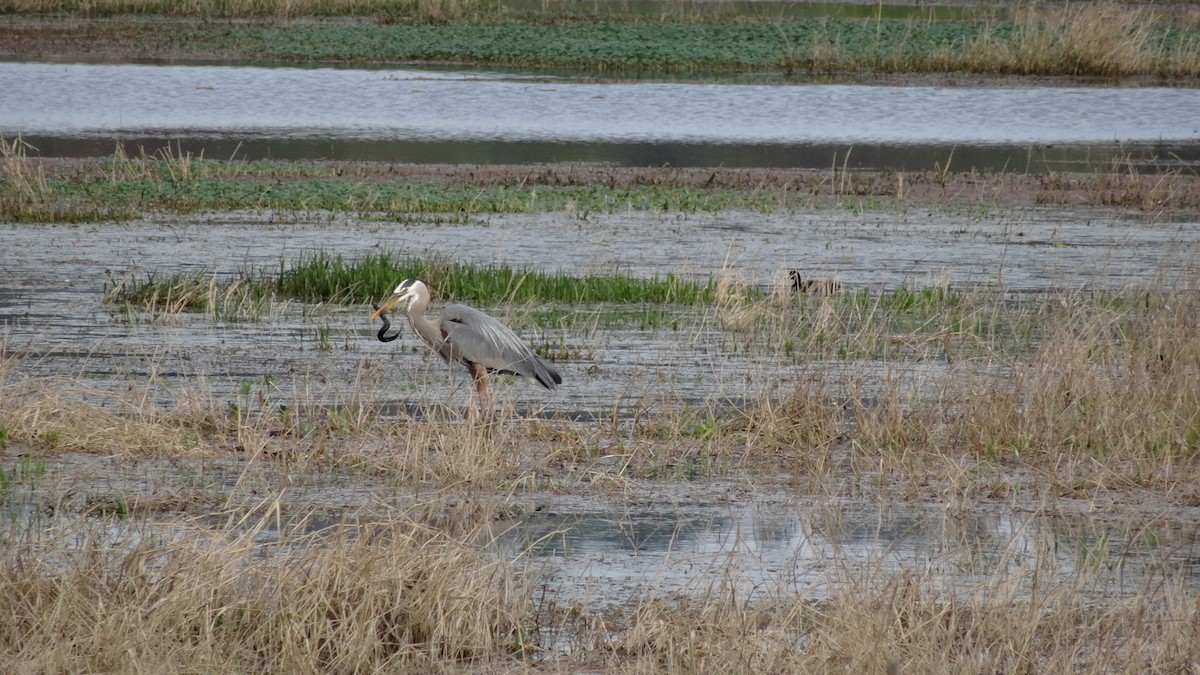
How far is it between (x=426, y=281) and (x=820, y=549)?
628cm

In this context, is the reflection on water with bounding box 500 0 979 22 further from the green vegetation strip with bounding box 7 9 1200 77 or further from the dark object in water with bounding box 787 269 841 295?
the dark object in water with bounding box 787 269 841 295

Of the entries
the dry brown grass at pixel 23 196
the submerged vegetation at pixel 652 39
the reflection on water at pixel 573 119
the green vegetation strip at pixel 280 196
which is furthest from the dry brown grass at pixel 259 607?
the submerged vegetation at pixel 652 39

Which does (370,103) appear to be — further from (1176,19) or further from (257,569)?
(257,569)

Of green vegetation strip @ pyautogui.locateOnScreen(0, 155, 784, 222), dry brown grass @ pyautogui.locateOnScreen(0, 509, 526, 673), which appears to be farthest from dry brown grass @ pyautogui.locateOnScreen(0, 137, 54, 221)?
dry brown grass @ pyautogui.locateOnScreen(0, 509, 526, 673)

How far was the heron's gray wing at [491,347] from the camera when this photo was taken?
890 cm

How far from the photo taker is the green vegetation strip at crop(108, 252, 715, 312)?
40.0 ft

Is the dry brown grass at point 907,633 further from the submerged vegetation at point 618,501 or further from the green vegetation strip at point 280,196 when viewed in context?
the green vegetation strip at point 280,196

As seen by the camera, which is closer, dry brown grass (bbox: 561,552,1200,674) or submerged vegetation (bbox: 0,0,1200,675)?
dry brown grass (bbox: 561,552,1200,674)

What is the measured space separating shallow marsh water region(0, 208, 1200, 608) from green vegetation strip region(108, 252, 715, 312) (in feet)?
0.83

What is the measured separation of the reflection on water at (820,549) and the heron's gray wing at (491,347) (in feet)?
5.87

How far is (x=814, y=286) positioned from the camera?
1238cm

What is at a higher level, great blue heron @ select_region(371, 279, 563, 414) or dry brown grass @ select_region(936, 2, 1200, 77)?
great blue heron @ select_region(371, 279, 563, 414)

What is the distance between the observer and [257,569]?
5539mm

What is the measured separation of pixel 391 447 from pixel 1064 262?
9286mm
